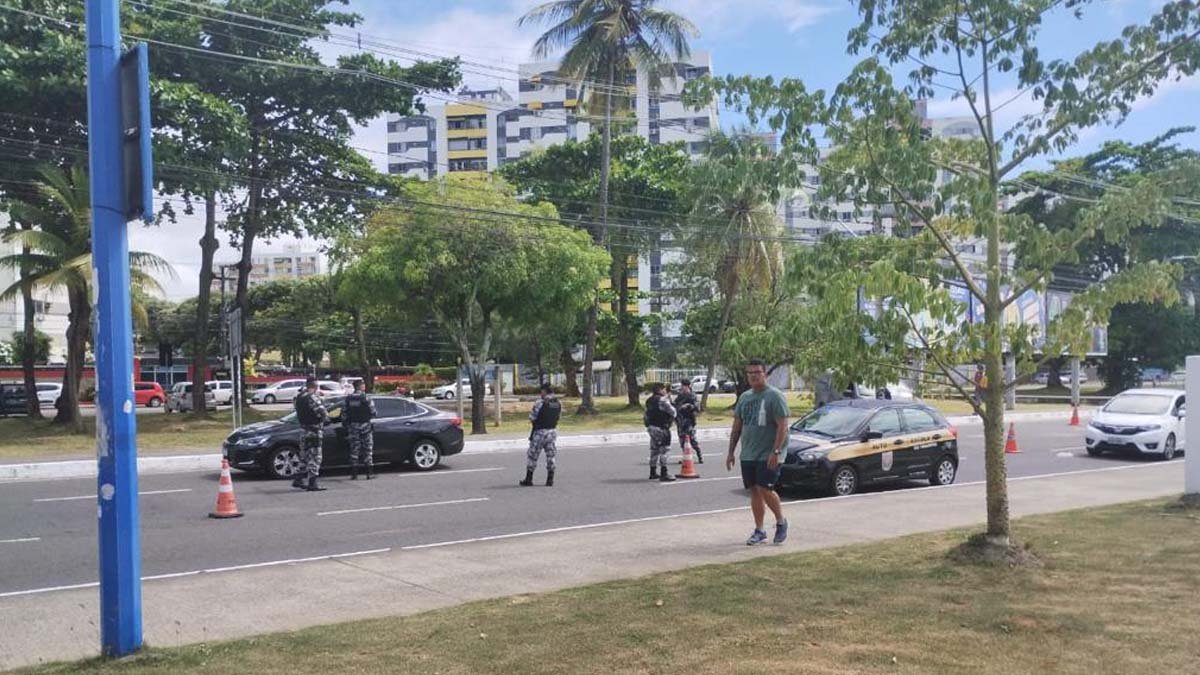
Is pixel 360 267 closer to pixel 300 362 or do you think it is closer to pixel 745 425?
pixel 745 425

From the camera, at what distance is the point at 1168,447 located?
66.3 ft

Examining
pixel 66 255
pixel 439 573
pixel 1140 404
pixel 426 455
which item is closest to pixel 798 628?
pixel 439 573

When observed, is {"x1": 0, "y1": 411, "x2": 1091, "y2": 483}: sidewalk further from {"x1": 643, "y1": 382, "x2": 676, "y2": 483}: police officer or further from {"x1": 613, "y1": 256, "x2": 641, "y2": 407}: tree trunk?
{"x1": 613, "y1": 256, "x2": 641, "y2": 407}: tree trunk

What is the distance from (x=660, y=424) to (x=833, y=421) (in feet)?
9.15

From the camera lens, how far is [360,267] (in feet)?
87.2

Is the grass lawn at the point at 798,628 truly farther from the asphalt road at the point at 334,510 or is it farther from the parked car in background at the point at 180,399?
the parked car in background at the point at 180,399

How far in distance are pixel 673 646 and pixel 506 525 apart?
614cm

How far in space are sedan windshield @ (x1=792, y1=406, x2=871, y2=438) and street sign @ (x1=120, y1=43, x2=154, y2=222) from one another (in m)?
11.3

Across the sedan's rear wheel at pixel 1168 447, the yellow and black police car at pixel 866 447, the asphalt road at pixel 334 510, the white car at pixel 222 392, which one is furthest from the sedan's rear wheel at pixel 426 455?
the white car at pixel 222 392

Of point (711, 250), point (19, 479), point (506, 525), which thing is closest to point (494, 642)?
point (506, 525)

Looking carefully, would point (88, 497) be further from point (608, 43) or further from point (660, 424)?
point (608, 43)

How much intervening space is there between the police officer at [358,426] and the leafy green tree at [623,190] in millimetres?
24334

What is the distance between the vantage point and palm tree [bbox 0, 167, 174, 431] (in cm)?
2433

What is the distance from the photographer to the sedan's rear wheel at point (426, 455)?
17844 millimetres
